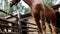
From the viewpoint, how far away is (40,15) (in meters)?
1.67

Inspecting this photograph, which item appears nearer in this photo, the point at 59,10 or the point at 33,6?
the point at 33,6

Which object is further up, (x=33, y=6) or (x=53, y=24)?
(x=33, y=6)

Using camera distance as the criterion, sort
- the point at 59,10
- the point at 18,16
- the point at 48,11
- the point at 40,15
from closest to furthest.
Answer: the point at 40,15 < the point at 48,11 < the point at 18,16 < the point at 59,10

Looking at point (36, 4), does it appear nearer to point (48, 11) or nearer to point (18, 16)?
point (48, 11)

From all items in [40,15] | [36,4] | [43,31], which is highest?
[36,4]

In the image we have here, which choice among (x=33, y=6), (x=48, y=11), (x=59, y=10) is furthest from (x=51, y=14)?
(x=59, y=10)

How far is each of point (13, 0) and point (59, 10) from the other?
4.63 feet

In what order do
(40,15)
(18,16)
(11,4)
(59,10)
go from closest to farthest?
(40,15) → (11,4) → (18,16) → (59,10)

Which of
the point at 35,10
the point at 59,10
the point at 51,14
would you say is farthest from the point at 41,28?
the point at 59,10

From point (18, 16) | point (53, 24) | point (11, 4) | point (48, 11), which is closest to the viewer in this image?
point (11, 4)

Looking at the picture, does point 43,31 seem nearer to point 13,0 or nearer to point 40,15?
point 40,15

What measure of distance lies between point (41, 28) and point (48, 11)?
0.47 m

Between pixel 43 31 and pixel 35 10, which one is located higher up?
pixel 35 10

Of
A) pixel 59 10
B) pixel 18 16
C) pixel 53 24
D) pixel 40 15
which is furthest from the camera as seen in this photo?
pixel 59 10
